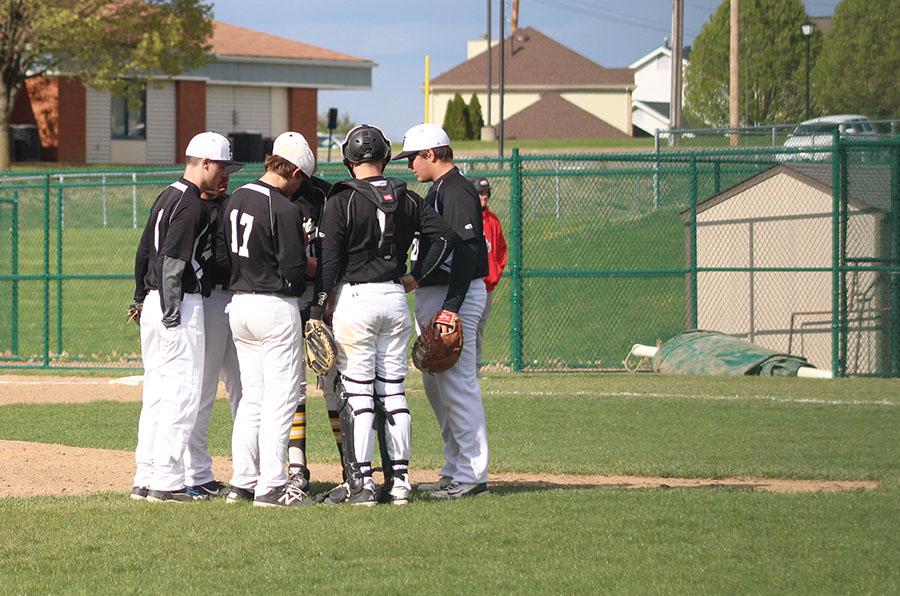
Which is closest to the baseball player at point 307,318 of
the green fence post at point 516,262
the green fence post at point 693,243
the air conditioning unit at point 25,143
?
the green fence post at point 516,262

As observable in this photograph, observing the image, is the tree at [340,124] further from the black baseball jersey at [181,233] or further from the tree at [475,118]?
the black baseball jersey at [181,233]

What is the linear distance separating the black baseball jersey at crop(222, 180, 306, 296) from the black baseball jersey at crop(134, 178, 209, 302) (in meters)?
0.29

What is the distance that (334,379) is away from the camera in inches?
295

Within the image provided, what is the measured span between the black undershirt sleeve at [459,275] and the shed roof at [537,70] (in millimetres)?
58921

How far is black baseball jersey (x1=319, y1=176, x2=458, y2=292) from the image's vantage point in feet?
23.2

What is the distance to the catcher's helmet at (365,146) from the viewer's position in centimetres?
729

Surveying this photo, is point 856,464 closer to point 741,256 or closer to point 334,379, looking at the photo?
point 334,379

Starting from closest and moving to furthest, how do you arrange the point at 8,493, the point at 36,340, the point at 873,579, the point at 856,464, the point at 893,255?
the point at 873,579
the point at 8,493
the point at 856,464
the point at 893,255
the point at 36,340

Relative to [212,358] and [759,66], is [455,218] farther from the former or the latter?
[759,66]

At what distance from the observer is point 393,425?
725cm

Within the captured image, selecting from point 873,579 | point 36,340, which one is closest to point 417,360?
point 873,579

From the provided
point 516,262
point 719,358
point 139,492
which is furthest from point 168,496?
point 719,358

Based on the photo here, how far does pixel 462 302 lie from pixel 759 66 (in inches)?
1598

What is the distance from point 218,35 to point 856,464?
4065 cm
